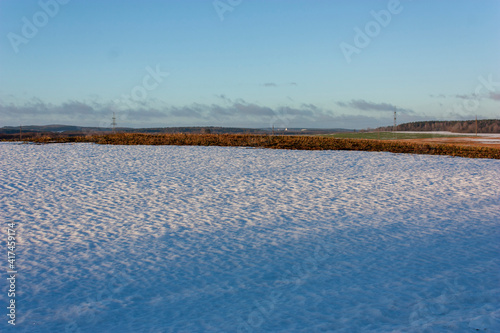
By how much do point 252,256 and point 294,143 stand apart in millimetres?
29633

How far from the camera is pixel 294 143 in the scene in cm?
3653

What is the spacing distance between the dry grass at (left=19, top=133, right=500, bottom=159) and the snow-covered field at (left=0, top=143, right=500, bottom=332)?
18.6 meters

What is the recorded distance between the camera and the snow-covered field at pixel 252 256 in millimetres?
5195

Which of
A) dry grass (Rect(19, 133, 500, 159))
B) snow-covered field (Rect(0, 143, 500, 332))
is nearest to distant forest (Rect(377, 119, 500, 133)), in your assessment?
dry grass (Rect(19, 133, 500, 159))

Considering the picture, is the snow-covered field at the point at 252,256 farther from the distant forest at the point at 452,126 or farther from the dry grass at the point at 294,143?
the distant forest at the point at 452,126

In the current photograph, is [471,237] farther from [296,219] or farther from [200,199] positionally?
[200,199]

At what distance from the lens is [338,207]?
1185 centimetres

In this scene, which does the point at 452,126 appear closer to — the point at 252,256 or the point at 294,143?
the point at 294,143

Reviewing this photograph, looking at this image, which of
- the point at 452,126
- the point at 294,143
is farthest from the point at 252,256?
the point at 452,126

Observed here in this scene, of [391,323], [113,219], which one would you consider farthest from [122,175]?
[391,323]

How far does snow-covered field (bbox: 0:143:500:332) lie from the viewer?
17.0 ft

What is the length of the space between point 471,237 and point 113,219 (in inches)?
354

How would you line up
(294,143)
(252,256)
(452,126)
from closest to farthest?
(252,256) → (294,143) → (452,126)

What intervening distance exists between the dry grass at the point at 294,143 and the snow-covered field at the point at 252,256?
1859 centimetres
